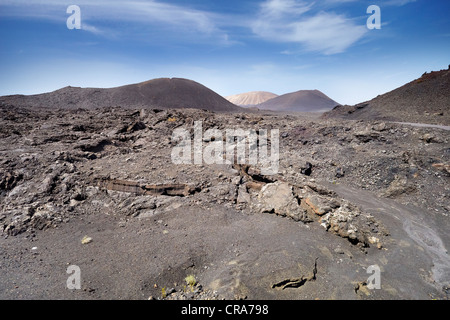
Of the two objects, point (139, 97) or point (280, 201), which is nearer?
point (280, 201)

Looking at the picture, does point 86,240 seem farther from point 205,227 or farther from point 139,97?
point 139,97

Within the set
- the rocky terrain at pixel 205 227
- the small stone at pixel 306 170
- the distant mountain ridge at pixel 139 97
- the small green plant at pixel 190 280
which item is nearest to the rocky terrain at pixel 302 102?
the distant mountain ridge at pixel 139 97

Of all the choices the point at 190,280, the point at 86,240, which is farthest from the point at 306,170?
the point at 86,240

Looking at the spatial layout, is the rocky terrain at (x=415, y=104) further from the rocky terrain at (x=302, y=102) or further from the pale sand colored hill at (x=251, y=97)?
the pale sand colored hill at (x=251, y=97)

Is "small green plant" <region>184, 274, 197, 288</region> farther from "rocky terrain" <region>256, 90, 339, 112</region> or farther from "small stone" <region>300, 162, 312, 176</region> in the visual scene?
"rocky terrain" <region>256, 90, 339, 112</region>

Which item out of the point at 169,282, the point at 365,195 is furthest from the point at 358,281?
the point at 365,195

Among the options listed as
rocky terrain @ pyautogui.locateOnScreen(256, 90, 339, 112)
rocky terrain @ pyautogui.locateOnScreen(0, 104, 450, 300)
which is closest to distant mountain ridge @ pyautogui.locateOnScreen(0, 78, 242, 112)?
rocky terrain @ pyautogui.locateOnScreen(0, 104, 450, 300)
